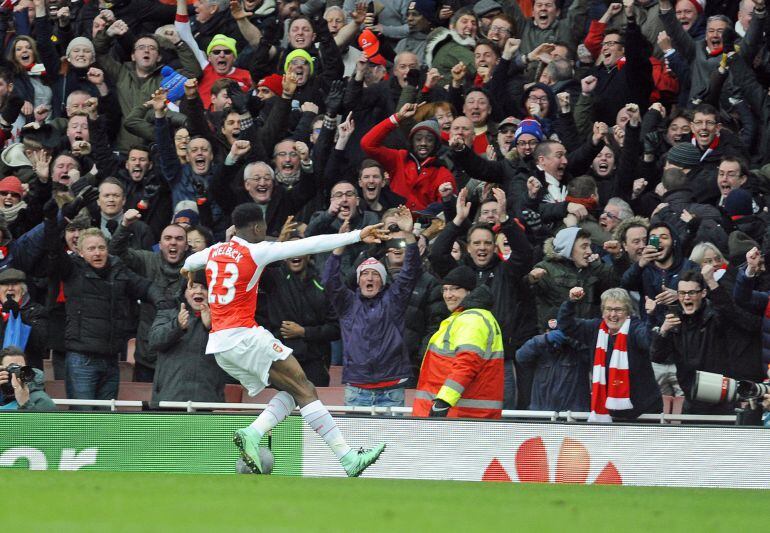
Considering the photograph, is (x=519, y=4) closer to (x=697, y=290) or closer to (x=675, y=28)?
(x=675, y=28)

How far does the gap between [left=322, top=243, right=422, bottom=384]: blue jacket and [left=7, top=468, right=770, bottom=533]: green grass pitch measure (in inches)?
108

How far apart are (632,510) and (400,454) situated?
2.72m

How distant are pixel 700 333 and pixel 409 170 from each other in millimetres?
3817

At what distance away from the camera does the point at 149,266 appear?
42.7 ft

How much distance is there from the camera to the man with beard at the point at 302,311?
12.6 m

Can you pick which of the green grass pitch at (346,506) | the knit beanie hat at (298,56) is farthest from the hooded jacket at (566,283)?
the knit beanie hat at (298,56)

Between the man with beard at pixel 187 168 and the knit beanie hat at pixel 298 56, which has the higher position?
the knit beanie hat at pixel 298 56

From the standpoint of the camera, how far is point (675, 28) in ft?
47.7

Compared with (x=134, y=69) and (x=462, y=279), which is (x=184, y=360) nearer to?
(x=462, y=279)

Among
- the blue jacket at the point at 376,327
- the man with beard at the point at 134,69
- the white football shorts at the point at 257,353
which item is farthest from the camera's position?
the man with beard at the point at 134,69

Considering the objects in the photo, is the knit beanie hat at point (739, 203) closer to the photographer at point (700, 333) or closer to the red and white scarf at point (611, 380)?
the photographer at point (700, 333)

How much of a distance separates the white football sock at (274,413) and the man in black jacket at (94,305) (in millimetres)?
2854

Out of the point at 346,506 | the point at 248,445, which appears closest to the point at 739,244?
the point at 248,445

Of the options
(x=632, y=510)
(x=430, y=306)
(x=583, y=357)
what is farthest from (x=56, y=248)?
(x=632, y=510)
